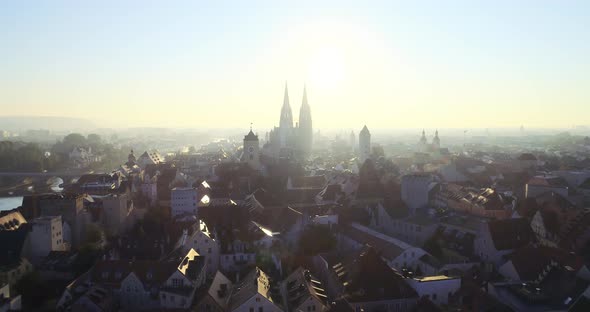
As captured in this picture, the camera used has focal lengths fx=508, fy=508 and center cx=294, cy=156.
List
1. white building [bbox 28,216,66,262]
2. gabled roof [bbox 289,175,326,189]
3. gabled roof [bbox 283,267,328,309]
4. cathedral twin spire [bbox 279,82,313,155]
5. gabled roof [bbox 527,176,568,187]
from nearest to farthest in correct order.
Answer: gabled roof [bbox 283,267,328,309]
white building [bbox 28,216,66,262]
gabled roof [bbox 527,176,568,187]
gabled roof [bbox 289,175,326,189]
cathedral twin spire [bbox 279,82,313,155]

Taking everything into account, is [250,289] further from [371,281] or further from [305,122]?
[305,122]

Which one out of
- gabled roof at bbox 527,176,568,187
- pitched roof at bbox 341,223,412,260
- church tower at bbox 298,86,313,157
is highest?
church tower at bbox 298,86,313,157

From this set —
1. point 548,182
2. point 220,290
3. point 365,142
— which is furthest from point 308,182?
point 365,142

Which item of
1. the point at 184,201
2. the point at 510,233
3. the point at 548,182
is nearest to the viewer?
the point at 510,233

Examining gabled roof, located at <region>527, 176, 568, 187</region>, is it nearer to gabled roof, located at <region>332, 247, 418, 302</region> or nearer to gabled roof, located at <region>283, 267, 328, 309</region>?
gabled roof, located at <region>332, 247, 418, 302</region>

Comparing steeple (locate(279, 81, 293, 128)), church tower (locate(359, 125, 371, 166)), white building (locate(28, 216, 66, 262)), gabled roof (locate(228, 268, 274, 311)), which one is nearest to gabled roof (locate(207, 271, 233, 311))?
gabled roof (locate(228, 268, 274, 311))

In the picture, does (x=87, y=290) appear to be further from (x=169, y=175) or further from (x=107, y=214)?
(x=169, y=175)

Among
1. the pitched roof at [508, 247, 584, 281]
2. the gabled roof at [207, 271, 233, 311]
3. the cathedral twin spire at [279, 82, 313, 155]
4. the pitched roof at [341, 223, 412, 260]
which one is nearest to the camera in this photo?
the gabled roof at [207, 271, 233, 311]

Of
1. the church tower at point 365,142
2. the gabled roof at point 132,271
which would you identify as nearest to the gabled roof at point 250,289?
the gabled roof at point 132,271

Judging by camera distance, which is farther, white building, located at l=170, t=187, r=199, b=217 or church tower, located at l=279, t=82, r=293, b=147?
church tower, located at l=279, t=82, r=293, b=147

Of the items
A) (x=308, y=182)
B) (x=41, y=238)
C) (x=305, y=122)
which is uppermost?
(x=305, y=122)
